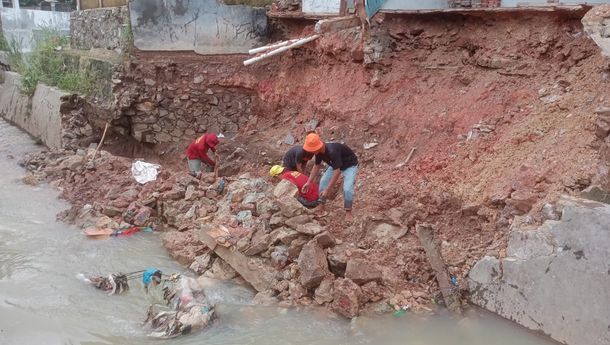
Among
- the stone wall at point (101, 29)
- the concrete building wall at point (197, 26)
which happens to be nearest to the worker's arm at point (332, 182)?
the concrete building wall at point (197, 26)

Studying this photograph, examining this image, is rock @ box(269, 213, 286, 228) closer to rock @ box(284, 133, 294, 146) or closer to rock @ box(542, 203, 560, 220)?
rock @ box(542, 203, 560, 220)

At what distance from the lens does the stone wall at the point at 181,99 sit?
34.9 feet

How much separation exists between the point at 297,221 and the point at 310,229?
0.27 metres

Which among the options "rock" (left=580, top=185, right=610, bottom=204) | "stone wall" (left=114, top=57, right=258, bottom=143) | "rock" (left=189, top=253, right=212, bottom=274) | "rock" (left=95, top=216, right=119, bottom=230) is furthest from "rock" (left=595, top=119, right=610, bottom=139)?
"stone wall" (left=114, top=57, right=258, bottom=143)

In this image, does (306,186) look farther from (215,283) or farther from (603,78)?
(603,78)

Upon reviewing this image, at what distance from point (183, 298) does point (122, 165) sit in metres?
4.92

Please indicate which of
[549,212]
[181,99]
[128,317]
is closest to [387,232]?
[549,212]

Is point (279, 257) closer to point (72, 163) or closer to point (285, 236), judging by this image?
point (285, 236)

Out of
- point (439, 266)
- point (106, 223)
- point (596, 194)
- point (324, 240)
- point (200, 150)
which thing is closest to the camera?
point (596, 194)

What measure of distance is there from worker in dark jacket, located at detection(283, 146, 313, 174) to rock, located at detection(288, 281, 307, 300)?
220 centimetres

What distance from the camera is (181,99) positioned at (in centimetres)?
1080

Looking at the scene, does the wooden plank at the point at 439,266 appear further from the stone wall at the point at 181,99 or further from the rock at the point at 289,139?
the stone wall at the point at 181,99

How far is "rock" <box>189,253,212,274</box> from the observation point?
6578 millimetres

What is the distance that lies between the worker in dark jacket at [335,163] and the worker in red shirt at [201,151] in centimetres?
275
